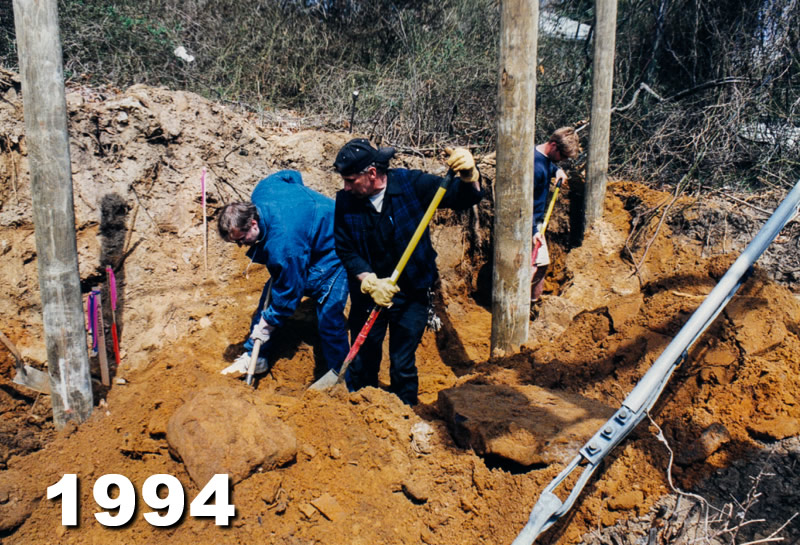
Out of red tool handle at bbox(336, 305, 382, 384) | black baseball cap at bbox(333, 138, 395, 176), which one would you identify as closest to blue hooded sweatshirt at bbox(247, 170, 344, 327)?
red tool handle at bbox(336, 305, 382, 384)

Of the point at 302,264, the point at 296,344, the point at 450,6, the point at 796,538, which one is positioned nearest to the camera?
the point at 796,538

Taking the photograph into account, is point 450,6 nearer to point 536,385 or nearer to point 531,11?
point 531,11

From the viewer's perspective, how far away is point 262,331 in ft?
14.6

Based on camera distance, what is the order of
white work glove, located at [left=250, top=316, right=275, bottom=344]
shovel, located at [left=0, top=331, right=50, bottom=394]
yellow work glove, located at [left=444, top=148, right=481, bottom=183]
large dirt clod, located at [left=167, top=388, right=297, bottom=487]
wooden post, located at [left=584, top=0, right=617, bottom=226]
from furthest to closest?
wooden post, located at [left=584, top=0, right=617, bottom=226], white work glove, located at [left=250, top=316, right=275, bottom=344], shovel, located at [left=0, top=331, right=50, bottom=394], yellow work glove, located at [left=444, top=148, right=481, bottom=183], large dirt clod, located at [left=167, top=388, right=297, bottom=487]

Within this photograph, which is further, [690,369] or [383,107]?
[383,107]

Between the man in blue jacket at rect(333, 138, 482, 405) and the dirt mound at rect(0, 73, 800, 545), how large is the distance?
18.8 inches

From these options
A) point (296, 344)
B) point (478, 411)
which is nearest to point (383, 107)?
point (296, 344)

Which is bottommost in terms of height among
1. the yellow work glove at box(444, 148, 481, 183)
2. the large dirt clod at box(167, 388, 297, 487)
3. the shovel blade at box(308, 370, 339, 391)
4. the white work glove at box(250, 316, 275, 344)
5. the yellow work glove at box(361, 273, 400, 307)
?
the shovel blade at box(308, 370, 339, 391)

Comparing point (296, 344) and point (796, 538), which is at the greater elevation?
point (796, 538)

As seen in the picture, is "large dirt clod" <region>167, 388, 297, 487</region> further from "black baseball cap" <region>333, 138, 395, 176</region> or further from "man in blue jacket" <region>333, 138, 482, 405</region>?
"black baseball cap" <region>333, 138, 395, 176</region>

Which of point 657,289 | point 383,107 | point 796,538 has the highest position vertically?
point 383,107

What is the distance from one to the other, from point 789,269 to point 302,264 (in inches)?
155

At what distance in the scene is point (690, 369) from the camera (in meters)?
2.85

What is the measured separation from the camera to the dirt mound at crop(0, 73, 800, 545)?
2.66m
